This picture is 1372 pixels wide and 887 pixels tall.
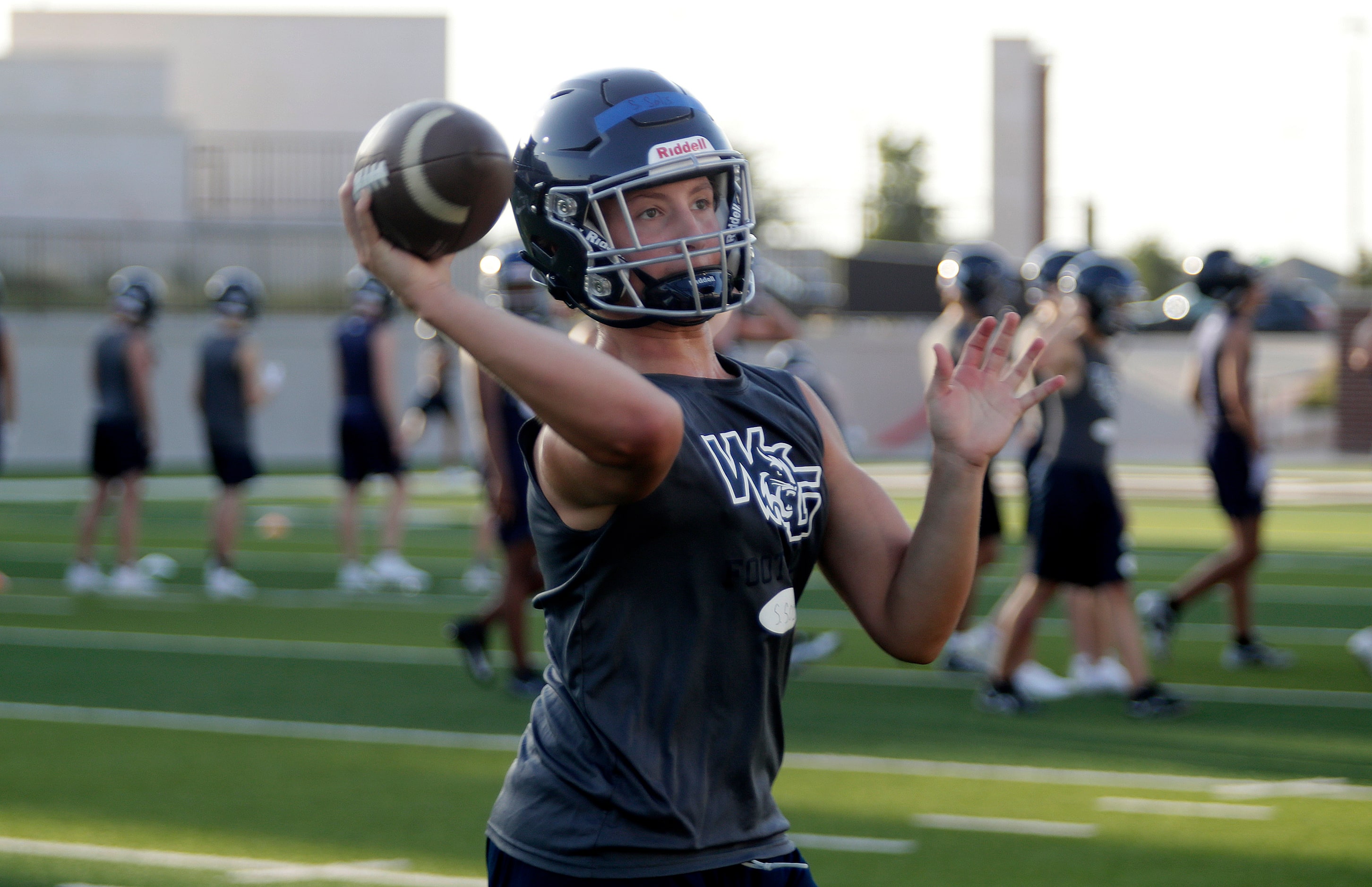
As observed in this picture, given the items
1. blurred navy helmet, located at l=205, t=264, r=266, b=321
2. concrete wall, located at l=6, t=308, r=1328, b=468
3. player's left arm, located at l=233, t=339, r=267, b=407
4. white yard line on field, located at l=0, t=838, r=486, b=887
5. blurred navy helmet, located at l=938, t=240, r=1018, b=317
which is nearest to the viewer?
white yard line on field, located at l=0, t=838, r=486, b=887

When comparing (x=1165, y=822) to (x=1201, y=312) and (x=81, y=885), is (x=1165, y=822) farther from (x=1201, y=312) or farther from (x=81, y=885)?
(x=1201, y=312)

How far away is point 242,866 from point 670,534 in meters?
3.37

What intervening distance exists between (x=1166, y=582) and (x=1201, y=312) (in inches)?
1040

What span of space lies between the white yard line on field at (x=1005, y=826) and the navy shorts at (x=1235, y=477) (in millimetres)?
3483

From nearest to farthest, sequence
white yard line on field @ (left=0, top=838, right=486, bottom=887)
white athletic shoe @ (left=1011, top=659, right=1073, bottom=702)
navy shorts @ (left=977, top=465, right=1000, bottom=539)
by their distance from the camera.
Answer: white yard line on field @ (left=0, top=838, right=486, bottom=887)
white athletic shoe @ (left=1011, top=659, right=1073, bottom=702)
navy shorts @ (left=977, top=465, right=1000, bottom=539)

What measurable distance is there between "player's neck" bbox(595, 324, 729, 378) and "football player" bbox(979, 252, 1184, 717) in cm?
488

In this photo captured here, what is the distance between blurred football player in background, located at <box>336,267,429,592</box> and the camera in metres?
11.8

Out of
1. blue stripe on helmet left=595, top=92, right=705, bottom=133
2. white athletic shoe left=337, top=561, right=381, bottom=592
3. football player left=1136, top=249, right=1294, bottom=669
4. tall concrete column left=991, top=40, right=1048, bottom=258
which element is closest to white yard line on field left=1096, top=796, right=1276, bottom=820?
football player left=1136, top=249, right=1294, bottom=669

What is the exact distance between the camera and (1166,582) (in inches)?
486

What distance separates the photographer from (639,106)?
2.31 metres

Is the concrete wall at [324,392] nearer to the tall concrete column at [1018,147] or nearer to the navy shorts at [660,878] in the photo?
the tall concrete column at [1018,147]

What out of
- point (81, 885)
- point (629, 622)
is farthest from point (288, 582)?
point (629, 622)

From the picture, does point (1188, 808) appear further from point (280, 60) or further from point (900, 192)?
point (900, 192)

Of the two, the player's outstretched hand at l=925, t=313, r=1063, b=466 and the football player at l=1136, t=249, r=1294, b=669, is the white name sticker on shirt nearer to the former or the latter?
the player's outstretched hand at l=925, t=313, r=1063, b=466
